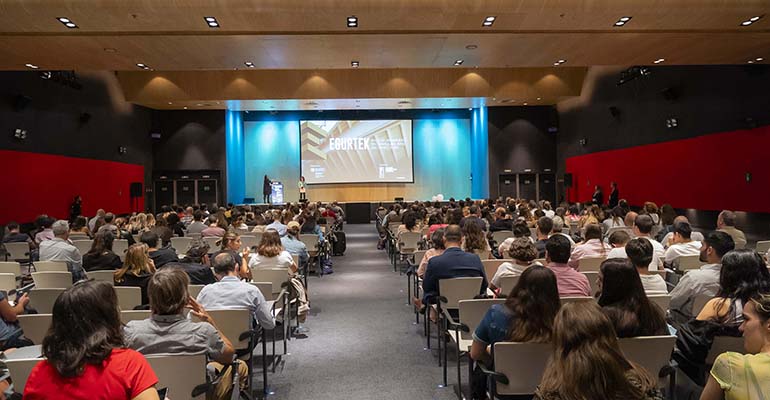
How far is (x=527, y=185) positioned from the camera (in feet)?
73.9

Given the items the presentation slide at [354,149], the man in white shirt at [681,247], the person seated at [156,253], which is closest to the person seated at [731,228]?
the man in white shirt at [681,247]

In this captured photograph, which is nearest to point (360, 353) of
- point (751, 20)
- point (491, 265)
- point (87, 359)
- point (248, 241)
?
point (491, 265)

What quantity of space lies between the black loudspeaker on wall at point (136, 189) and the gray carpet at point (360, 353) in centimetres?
1320

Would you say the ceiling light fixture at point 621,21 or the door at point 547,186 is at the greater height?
the ceiling light fixture at point 621,21

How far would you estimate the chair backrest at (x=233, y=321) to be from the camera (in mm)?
3594

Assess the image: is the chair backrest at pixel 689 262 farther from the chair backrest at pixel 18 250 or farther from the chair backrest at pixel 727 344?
the chair backrest at pixel 18 250

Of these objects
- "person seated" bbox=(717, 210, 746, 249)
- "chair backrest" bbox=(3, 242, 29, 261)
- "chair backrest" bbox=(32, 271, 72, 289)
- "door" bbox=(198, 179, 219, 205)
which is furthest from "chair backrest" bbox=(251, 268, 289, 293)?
"door" bbox=(198, 179, 219, 205)

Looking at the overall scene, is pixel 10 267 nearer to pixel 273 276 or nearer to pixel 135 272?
pixel 135 272

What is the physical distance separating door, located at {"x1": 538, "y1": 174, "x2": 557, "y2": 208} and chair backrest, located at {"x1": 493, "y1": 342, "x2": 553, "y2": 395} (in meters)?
20.8

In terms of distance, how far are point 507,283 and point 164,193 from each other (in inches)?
820

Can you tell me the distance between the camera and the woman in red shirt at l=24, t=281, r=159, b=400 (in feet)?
5.91

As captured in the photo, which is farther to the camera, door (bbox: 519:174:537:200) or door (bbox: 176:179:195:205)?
door (bbox: 519:174:537:200)

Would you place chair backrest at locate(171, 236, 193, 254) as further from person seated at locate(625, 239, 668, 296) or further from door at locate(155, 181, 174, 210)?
door at locate(155, 181, 174, 210)

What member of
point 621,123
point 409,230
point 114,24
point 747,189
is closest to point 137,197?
point 114,24
